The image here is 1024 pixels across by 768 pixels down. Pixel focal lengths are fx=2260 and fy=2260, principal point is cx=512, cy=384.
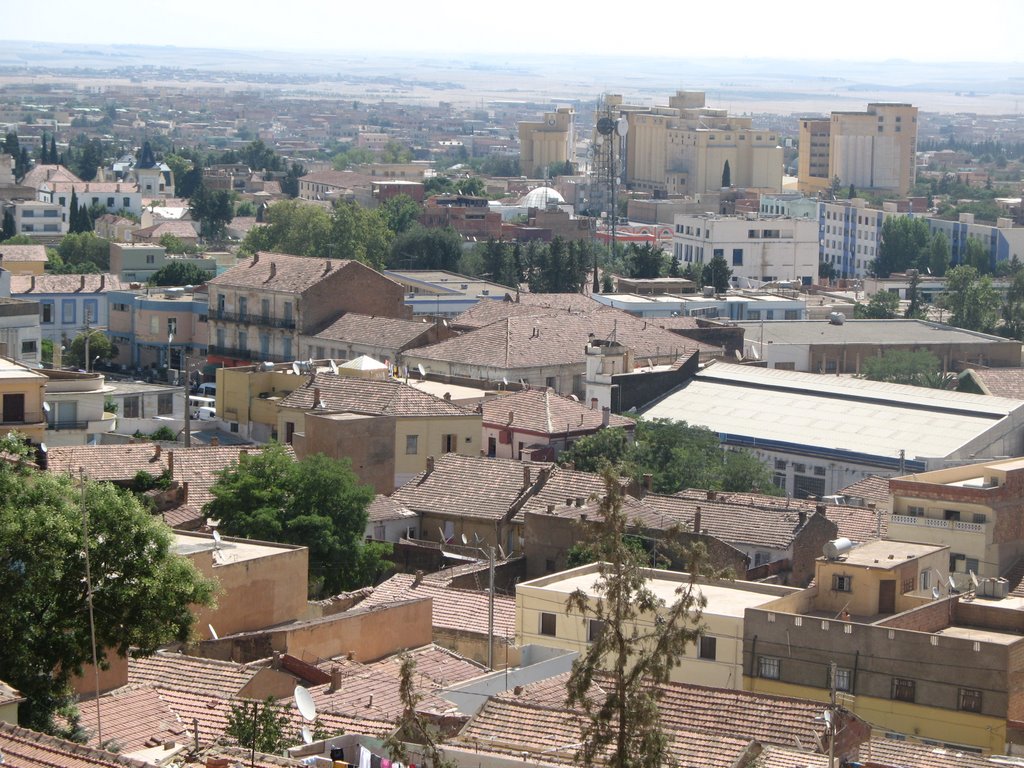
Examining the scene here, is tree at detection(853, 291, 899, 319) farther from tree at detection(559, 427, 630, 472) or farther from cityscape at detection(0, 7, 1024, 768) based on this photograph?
tree at detection(559, 427, 630, 472)

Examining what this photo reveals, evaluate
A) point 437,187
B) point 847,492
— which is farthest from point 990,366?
point 437,187

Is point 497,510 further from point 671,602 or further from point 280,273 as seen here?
point 280,273

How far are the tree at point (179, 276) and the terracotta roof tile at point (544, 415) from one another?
2705cm

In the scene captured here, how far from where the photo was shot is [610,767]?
11875mm

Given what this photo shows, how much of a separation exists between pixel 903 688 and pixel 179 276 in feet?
155

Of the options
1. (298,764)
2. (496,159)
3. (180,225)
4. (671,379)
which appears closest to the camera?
(298,764)

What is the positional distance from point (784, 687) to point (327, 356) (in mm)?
30458

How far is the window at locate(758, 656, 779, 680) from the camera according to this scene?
22.1m

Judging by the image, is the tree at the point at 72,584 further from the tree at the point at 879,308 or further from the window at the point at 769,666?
the tree at the point at 879,308

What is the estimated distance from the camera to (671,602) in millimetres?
22047

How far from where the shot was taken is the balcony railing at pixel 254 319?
174 ft

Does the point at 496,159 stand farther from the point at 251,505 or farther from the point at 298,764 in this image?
the point at 298,764

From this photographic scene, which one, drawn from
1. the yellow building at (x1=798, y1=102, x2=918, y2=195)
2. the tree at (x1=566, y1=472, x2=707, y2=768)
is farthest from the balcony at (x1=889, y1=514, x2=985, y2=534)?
the yellow building at (x1=798, y1=102, x2=918, y2=195)

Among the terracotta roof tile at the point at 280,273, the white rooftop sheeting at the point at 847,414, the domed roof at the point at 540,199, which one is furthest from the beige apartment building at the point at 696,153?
the white rooftop sheeting at the point at 847,414
